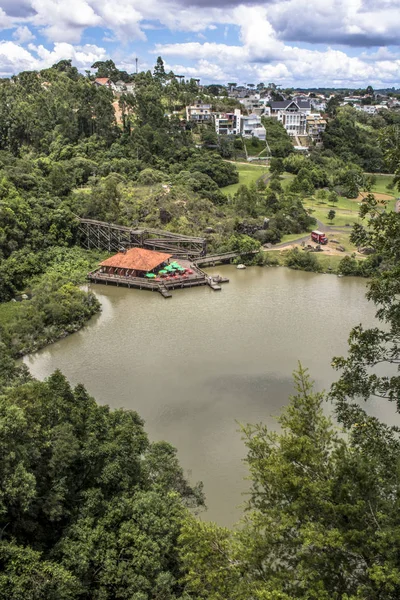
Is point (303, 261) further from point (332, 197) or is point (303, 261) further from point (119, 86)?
point (119, 86)

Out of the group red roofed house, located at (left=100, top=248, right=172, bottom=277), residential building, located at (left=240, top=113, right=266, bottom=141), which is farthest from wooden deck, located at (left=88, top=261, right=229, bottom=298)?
residential building, located at (left=240, top=113, right=266, bottom=141)

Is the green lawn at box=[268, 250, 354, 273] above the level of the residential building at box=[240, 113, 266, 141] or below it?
below

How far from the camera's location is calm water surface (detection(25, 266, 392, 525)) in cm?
1464

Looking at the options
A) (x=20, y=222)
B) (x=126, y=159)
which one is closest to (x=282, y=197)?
(x=126, y=159)

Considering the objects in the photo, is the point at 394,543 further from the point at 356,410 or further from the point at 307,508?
the point at 356,410

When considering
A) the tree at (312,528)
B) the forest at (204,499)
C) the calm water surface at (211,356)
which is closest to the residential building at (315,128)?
the calm water surface at (211,356)

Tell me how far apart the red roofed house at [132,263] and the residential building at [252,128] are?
38811 mm

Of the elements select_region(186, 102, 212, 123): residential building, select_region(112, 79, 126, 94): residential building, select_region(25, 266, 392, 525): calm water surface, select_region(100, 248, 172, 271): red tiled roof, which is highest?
select_region(112, 79, 126, 94): residential building

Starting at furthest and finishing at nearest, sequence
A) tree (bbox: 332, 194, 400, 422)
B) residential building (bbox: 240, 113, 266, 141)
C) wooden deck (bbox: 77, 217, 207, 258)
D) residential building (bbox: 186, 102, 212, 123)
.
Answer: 1. residential building (bbox: 240, 113, 266, 141)
2. residential building (bbox: 186, 102, 212, 123)
3. wooden deck (bbox: 77, 217, 207, 258)
4. tree (bbox: 332, 194, 400, 422)

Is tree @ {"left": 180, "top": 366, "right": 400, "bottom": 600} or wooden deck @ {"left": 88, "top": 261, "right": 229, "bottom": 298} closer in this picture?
tree @ {"left": 180, "top": 366, "right": 400, "bottom": 600}

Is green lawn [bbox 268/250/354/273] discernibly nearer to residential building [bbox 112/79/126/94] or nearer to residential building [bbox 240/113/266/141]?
residential building [bbox 240/113/266/141]

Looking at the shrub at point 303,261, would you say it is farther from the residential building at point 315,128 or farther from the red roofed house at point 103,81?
the red roofed house at point 103,81

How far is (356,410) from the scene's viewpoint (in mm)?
7645

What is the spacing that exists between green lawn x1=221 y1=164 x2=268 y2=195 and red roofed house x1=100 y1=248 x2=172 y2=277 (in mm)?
20729
